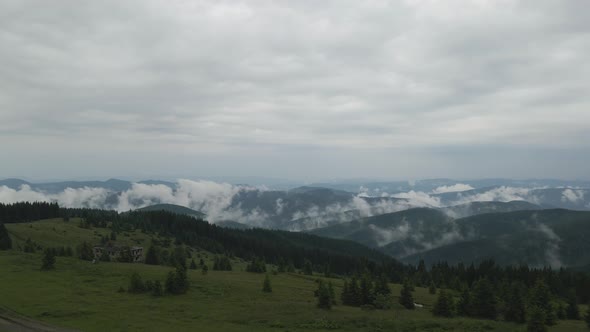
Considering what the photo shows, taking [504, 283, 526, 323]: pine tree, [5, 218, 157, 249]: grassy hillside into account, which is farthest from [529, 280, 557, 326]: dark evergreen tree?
[5, 218, 157, 249]: grassy hillside

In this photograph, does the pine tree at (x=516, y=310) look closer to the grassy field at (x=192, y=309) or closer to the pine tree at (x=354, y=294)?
the grassy field at (x=192, y=309)

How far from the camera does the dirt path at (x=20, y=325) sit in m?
48.0

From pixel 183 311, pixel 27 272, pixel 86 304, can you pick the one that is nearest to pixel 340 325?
pixel 183 311

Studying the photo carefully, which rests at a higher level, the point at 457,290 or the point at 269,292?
the point at 269,292

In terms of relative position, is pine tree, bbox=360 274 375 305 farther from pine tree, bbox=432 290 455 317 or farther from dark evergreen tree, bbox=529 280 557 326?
dark evergreen tree, bbox=529 280 557 326

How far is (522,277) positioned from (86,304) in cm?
15260

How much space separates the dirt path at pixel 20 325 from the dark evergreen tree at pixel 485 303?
67907mm

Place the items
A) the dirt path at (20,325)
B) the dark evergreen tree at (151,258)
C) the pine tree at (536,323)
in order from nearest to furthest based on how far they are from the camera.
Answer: the dirt path at (20,325), the pine tree at (536,323), the dark evergreen tree at (151,258)

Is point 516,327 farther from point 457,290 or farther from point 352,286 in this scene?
point 457,290

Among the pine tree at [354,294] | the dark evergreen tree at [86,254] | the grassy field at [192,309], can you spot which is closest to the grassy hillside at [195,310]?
the grassy field at [192,309]

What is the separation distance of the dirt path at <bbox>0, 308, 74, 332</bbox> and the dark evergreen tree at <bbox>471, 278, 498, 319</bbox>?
67.9 metres

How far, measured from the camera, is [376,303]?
71.9m

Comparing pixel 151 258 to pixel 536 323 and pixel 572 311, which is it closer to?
pixel 536 323

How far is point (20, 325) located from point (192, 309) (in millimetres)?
24175
